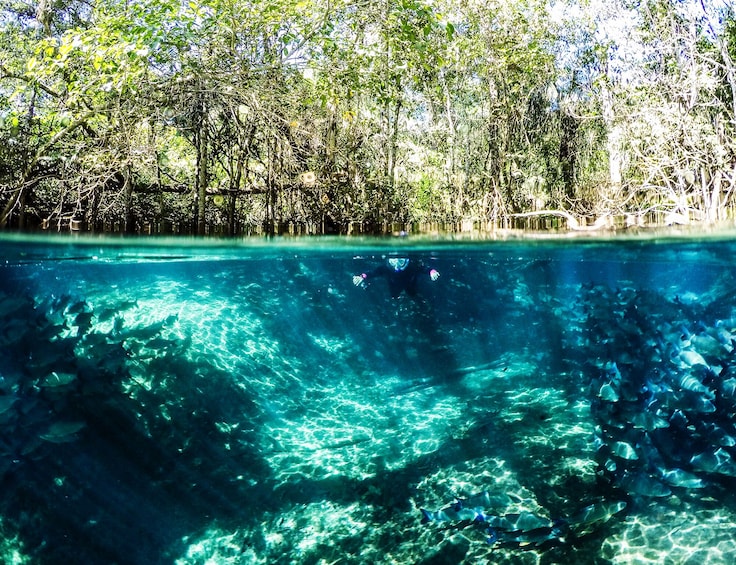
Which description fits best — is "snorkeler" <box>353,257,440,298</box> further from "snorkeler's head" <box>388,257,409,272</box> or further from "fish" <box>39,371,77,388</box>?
"fish" <box>39,371,77,388</box>

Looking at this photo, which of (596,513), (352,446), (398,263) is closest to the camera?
(596,513)

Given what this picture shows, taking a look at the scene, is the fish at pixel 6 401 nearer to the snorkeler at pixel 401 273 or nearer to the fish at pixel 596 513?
the fish at pixel 596 513

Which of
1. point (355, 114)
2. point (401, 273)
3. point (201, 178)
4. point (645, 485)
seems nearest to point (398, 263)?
point (401, 273)

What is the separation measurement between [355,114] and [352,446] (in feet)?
35.0

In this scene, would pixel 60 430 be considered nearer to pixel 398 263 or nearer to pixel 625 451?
pixel 625 451

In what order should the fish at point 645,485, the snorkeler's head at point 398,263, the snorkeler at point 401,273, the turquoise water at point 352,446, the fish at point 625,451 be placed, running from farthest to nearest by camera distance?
1. the snorkeler at point 401,273
2. the snorkeler's head at point 398,263
3. the fish at point 625,451
4. the fish at point 645,485
5. the turquoise water at point 352,446

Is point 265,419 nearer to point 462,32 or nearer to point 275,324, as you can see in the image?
point 275,324

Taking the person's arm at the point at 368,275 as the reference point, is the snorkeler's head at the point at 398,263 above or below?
above

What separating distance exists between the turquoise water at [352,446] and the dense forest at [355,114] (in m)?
1.54

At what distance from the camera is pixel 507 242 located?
1508 cm

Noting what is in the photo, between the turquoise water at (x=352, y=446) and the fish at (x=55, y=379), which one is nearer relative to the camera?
the fish at (x=55, y=379)

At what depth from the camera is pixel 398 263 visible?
1614cm

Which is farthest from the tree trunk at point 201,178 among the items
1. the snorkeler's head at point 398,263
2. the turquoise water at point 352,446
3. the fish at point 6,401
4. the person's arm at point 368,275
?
the fish at point 6,401

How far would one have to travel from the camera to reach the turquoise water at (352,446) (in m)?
6.77
